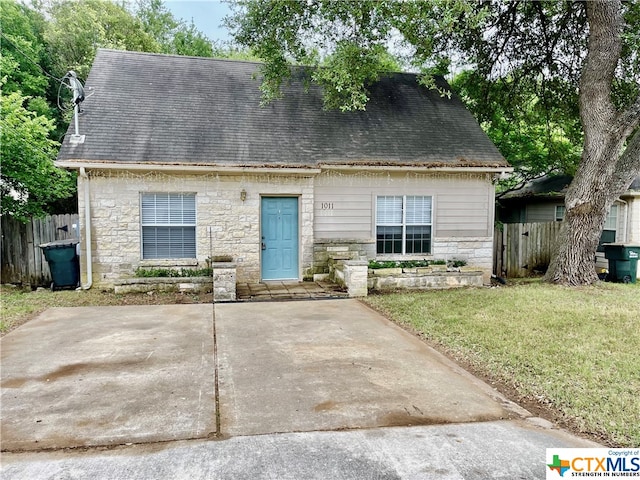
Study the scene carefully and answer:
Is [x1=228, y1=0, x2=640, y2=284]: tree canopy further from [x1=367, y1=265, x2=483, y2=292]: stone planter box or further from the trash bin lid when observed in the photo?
the trash bin lid

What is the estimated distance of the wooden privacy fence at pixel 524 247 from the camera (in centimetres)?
1232

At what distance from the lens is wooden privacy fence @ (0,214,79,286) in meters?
10.3

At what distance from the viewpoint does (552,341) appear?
5457 mm

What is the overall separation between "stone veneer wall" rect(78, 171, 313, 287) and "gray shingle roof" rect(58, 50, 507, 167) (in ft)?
1.60

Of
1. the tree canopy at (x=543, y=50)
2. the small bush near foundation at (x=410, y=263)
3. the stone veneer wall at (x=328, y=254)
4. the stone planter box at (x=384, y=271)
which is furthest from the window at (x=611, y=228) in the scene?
the stone veneer wall at (x=328, y=254)

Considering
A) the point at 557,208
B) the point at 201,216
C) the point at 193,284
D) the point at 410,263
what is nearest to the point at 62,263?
the point at 193,284

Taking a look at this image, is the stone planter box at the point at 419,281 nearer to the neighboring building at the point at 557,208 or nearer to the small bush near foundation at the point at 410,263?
the small bush near foundation at the point at 410,263

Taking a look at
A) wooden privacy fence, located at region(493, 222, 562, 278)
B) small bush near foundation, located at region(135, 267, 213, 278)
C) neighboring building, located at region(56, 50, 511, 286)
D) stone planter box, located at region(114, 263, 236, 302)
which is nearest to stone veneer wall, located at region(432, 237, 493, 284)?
neighboring building, located at region(56, 50, 511, 286)

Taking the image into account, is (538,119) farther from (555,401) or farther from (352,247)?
(555,401)

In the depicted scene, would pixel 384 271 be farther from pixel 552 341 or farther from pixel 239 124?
pixel 239 124

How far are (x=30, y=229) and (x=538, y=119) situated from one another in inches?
628

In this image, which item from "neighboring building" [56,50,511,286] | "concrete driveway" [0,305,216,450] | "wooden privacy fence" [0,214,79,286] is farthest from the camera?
"wooden privacy fence" [0,214,79,286]

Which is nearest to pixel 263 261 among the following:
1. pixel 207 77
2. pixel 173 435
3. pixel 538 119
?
pixel 207 77

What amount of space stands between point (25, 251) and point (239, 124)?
239 inches
